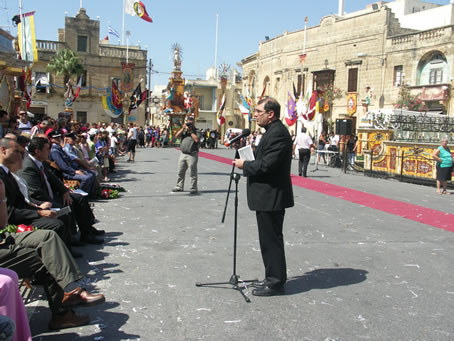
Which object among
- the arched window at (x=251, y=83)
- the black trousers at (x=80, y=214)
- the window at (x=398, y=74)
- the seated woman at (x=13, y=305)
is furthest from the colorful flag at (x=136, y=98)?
the arched window at (x=251, y=83)

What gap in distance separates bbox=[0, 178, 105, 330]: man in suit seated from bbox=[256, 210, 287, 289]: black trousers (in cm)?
185

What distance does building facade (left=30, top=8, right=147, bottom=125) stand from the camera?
48.5 metres

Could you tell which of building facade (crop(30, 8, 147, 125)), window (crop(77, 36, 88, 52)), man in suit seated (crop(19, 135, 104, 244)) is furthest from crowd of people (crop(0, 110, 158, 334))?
window (crop(77, 36, 88, 52))

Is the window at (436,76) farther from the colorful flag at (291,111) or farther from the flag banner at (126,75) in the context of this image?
the flag banner at (126,75)

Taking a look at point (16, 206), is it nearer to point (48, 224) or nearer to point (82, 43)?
point (48, 224)

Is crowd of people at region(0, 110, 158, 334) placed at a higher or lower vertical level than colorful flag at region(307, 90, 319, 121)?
lower

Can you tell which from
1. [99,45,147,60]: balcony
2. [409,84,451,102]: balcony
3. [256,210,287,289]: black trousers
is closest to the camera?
[256,210,287,289]: black trousers

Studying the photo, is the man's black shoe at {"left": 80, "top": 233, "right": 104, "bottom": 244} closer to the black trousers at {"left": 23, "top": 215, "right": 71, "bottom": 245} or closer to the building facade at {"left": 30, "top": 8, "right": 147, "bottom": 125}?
the black trousers at {"left": 23, "top": 215, "right": 71, "bottom": 245}

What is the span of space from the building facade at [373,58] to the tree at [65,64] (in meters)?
20.4

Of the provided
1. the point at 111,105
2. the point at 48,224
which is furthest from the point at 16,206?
the point at 111,105

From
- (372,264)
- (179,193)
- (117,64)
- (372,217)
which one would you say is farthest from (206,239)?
(117,64)

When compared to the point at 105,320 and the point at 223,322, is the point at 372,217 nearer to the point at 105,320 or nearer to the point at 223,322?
the point at 223,322

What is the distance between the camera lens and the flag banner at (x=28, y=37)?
1842cm

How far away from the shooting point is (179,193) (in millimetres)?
11836
